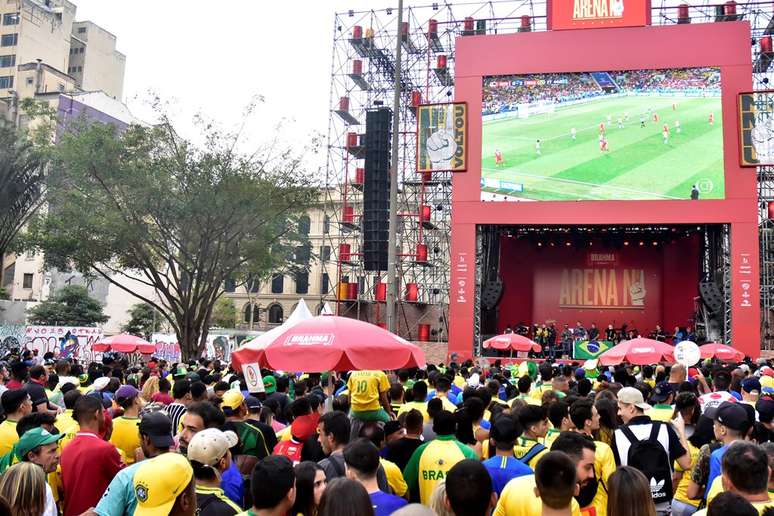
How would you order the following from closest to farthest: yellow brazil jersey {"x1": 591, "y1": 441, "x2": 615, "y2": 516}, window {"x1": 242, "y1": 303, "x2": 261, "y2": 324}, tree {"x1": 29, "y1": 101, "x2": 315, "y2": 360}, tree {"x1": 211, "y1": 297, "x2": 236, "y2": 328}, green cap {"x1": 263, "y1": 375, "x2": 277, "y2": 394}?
yellow brazil jersey {"x1": 591, "y1": 441, "x2": 615, "y2": 516}
green cap {"x1": 263, "y1": 375, "x2": 277, "y2": 394}
tree {"x1": 29, "y1": 101, "x2": 315, "y2": 360}
tree {"x1": 211, "y1": 297, "x2": 236, "y2": 328}
window {"x1": 242, "y1": 303, "x2": 261, "y2": 324}

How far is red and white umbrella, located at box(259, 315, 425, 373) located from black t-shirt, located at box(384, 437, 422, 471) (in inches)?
53.7

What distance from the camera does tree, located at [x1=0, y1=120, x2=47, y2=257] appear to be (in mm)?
23703

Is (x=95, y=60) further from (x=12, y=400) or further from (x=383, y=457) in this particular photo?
(x=383, y=457)

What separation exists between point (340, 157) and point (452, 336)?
530 inches

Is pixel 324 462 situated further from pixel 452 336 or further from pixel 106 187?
pixel 452 336

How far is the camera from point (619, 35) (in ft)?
95.8

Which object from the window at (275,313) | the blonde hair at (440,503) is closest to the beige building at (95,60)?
the window at (275,313)

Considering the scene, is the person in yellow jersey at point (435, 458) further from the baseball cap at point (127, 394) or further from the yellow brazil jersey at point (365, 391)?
the baseball cap at point (127, 394)

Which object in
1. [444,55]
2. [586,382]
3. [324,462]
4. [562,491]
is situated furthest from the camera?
[444,55]

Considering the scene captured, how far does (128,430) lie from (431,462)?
287 cm

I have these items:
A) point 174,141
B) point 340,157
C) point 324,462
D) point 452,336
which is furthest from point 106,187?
point 324,462

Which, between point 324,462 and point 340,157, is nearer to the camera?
point 324,462

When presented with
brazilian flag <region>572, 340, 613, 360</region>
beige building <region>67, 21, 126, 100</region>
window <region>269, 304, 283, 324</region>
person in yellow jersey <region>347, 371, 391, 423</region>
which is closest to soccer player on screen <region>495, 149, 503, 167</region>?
brazilian flag <region>572, 340, 613, 360</region>

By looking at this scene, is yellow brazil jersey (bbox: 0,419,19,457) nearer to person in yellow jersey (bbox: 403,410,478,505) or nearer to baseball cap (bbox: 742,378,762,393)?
person in yellow jersey (bbox: 403,410,478,505)
